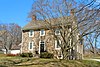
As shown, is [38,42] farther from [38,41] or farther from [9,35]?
[9,35]

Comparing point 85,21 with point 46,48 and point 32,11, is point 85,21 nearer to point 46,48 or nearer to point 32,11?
point 32,11

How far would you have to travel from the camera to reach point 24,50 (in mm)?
32750

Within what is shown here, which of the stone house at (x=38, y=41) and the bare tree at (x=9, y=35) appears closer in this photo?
the stone house at (x=38, y=41)

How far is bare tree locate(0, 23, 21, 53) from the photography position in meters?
62.1

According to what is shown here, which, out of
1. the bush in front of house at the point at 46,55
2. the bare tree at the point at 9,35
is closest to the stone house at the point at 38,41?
the bush in front of house at the point at 46,55

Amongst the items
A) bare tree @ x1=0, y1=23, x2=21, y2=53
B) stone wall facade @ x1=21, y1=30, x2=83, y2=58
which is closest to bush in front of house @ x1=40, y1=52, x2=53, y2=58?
stone wall facade @ x1=21, y1=30, x2=83, y2=58

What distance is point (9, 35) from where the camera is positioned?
2505 inches

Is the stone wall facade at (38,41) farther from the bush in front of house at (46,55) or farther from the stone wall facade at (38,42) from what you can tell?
the bush in front of house at (46,55)

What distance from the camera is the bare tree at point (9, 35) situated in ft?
204

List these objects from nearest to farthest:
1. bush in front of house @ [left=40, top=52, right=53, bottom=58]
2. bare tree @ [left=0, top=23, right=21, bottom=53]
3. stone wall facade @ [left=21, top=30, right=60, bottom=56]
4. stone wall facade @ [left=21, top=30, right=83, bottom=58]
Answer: bush in front of house @ [left=40, top=52, right=53, bottom=58], stone wall facade @ [left=21, top=30, right=83, bottom=58], stone wall facade @ [left=21, top=30, right=60, bottom=56], bare tree @ [left=0, top=23, right=21, bottom=53]

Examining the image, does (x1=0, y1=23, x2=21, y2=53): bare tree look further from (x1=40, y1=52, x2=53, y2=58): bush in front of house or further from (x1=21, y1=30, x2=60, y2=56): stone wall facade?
(x1=40, y1=52, x2=53, y2=58): bush in front of house

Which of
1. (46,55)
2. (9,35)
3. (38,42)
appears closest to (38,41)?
(38,42)

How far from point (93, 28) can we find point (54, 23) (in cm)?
512

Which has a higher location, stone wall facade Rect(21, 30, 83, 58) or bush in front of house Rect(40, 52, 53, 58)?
stone wall facade Rect(21, 30, 83, 58)
